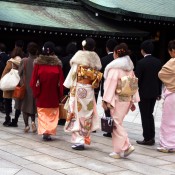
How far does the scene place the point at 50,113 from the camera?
7656mm

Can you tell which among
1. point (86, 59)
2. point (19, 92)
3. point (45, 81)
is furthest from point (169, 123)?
point (19, 92)

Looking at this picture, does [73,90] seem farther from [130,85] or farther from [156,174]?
[156,174]

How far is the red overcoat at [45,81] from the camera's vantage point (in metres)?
7.48

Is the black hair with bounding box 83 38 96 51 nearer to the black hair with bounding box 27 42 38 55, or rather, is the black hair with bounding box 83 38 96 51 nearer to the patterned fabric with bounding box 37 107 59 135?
the patterned fabric with bounding box 37 107 59 135

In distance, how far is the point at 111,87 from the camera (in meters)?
6.39

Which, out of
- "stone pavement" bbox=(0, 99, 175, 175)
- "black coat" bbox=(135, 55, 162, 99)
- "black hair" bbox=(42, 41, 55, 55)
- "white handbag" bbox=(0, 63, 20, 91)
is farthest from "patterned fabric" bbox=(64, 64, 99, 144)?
"white handbag" bbox=(0, 63, 20, 91)

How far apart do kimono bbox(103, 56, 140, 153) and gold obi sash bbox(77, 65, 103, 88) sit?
1.33ft

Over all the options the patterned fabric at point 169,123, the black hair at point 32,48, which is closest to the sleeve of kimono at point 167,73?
the patterned fabric at point 169,123

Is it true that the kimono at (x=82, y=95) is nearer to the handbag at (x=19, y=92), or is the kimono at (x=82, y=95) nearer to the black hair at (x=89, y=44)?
the black hair at (x=89, y=44)

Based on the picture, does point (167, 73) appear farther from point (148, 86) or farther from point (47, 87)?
point (47, 87)

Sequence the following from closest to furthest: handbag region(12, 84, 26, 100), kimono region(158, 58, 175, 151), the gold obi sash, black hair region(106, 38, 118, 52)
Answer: the gold obi sash, kimono region(158, 58, 175, 151), handbag region(12, 84, 26, 100), black hair region(106, 38, 118, 52)

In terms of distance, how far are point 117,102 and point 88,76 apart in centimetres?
72

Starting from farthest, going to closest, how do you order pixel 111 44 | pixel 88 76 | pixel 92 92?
pixel 111 44
pixel 92 92
pixel 88 76

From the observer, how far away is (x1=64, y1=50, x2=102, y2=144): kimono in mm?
6895
